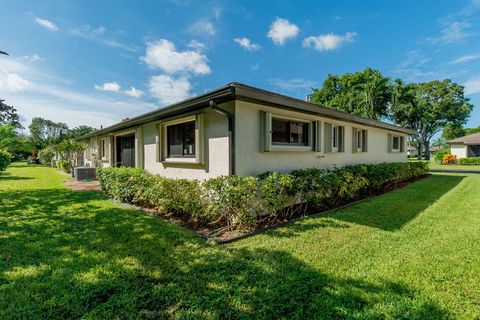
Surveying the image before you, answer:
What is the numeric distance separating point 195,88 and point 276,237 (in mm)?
14281

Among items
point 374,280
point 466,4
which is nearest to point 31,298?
point 374,280

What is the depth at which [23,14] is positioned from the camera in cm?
705

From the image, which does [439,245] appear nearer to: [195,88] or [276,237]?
[276,237]

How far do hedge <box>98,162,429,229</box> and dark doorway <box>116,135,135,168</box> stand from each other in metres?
3.50

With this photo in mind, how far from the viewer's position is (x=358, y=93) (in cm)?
3428

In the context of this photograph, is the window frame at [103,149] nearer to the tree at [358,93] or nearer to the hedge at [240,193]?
the hedge at [240,193]

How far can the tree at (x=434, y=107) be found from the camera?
1389 inches

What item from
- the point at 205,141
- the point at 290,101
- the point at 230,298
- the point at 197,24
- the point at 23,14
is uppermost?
the point at 197,24

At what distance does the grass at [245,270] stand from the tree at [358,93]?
3118cm

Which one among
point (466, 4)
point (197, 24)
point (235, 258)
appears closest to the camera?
point (235, 258)

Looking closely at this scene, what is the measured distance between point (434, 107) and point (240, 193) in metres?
46.1

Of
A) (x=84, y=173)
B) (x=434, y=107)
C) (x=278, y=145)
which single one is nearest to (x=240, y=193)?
(x=278, y=145)

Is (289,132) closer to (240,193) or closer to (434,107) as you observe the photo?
(240,193)

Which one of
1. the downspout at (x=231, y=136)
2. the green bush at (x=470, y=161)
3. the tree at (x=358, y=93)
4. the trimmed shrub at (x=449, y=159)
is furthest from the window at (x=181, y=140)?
the trimmed shrub at (x=449, y=159)
